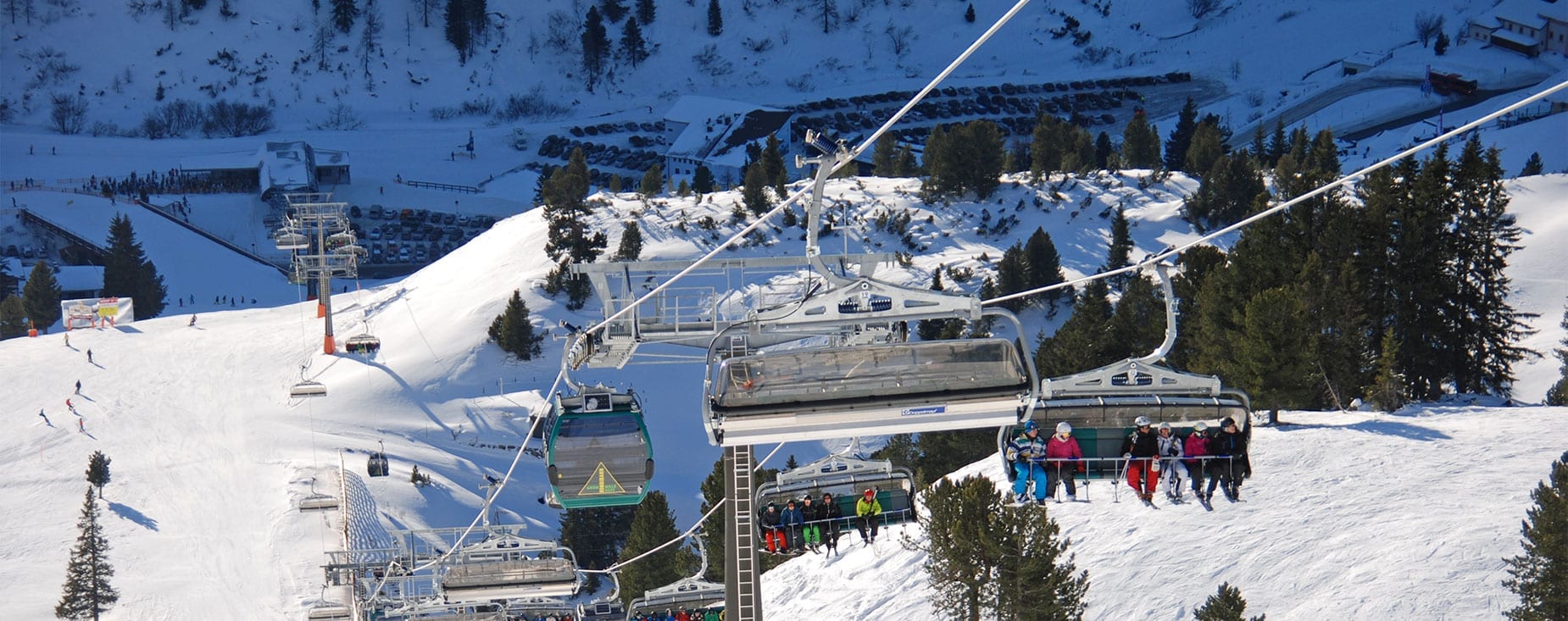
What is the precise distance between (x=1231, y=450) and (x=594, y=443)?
8.02 metres

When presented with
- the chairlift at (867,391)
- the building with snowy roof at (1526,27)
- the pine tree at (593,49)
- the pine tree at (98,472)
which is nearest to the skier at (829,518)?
the chairlift at (867,391)

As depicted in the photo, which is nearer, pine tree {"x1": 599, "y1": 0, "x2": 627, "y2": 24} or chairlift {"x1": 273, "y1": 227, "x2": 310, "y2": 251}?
chairlift {"x1": 273, "y1": 227, "x2": 310, "y2": 251}

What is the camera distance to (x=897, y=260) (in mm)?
67188

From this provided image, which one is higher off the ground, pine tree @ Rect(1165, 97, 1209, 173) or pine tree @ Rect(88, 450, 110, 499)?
pine tree @ Rect(1165, 97, 1209, 173)

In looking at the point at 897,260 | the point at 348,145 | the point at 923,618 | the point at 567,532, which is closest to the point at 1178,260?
the point at 897,260

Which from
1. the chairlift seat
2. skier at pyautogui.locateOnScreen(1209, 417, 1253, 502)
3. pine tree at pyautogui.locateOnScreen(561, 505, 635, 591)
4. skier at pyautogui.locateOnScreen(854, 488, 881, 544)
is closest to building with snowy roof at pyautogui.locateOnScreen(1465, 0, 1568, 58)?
pine tree at pyautogui.locateOnScreen(561, 505, 635, 591)

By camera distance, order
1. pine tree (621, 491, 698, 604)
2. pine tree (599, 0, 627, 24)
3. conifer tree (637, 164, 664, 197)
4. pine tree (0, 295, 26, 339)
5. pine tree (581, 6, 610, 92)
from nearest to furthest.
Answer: pine tree (621, 491, 698, 604)
conifer tree (637, 164, 664, 197)
pine tree (0, 295, 26, 339)
pine tree (581, 6, 610, 92)
pine tree (599, 0, 627, 24)

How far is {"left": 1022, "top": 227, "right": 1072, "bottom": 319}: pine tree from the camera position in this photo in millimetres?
63438

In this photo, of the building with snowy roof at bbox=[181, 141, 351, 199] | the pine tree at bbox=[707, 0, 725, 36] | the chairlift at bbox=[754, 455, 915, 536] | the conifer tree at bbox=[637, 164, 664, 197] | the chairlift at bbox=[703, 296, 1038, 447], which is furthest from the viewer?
the pine tree at bbox=[707, 0, 725, 36]

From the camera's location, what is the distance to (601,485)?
23.5m

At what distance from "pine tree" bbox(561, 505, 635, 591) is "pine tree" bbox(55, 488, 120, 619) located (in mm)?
12110

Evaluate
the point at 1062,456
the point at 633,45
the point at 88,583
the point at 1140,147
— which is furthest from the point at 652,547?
the point at 633,45

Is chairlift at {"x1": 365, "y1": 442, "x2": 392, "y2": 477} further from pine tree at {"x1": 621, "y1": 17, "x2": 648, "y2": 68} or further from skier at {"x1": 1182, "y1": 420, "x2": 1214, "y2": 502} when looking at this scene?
pine tree at {"x1": 621, "y1": 17, "x2": 648, "y2": 68}

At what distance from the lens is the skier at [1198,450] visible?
72.1ft
